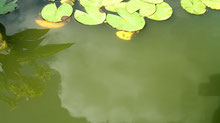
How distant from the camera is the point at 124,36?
2012 mm

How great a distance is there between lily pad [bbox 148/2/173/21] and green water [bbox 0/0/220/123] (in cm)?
6

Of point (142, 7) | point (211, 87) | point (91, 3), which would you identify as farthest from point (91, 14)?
point (211, 87)

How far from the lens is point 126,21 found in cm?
209

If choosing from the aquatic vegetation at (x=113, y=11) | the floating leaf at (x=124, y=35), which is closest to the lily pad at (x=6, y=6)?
the aquatic vegetation at (x=113, y=11)

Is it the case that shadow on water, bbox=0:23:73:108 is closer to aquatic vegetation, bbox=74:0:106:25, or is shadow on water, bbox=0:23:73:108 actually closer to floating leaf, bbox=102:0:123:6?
aquatic vegetation, bbox=74:0:106:25

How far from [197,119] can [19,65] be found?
157 centimetres

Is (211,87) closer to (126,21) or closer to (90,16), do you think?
(126,21)

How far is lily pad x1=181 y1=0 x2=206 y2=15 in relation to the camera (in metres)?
2.26

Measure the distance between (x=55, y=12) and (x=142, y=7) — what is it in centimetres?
99

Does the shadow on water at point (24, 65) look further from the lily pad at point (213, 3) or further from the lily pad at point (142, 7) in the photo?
the lily pad at point (213, 3)

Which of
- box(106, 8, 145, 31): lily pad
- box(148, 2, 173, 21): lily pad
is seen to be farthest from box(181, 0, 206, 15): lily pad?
box(106, 8, 145, 31): lily pad

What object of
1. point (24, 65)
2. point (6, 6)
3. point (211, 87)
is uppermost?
point (6, 6)

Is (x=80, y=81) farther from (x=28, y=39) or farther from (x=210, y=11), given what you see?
(x=210, y=11)

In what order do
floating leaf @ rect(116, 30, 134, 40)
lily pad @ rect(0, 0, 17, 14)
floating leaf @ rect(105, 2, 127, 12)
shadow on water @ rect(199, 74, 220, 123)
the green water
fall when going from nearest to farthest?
the green water < shadow on water @ rect(199, 74, 220, 123) < floating leaf @ rect(116, 30, 134, 40) < lily pad @ rect(0, 0, 17, 14) < floating leaf @ rect(105, 2, 127, 12)
